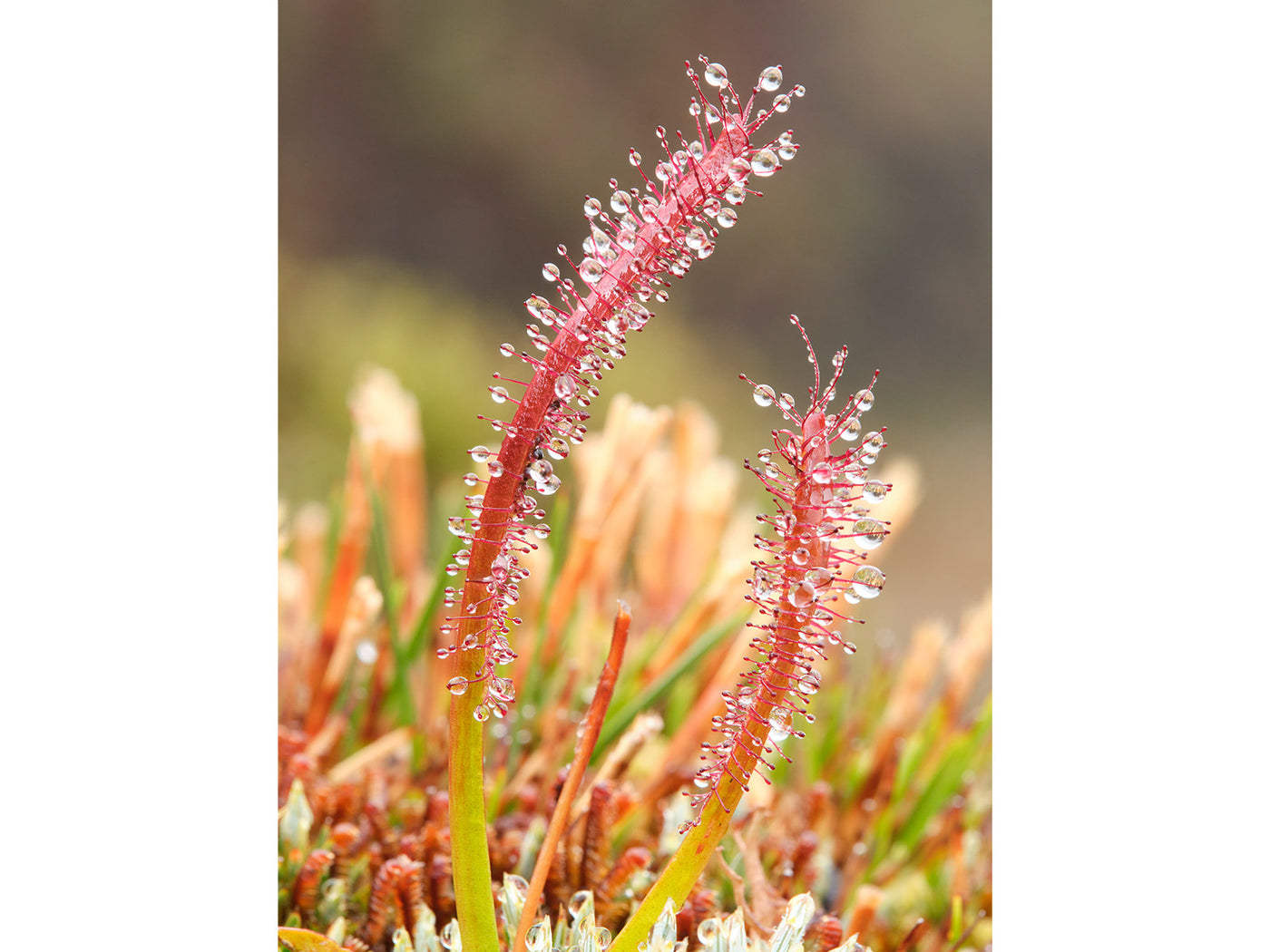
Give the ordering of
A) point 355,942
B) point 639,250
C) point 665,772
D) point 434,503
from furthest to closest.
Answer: point 434,503
point 665,772
point 355,942
point 639,250

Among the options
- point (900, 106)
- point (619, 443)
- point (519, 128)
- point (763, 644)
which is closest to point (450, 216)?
point (519, 128)

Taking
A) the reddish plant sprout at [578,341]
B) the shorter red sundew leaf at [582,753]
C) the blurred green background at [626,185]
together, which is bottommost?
the shorter red sundew leaf at [582,753]

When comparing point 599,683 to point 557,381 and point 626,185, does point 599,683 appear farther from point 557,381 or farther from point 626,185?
point 626,185

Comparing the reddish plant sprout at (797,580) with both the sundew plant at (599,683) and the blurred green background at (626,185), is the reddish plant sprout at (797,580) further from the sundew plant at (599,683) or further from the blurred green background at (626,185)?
the blurred green background at (626,185)

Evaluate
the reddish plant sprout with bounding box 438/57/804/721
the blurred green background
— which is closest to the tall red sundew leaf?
the reddish plant sprout with bounding box 438/57/804/721

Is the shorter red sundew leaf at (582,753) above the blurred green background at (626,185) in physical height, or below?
below

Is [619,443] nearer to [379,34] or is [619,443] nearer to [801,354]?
[801,354]

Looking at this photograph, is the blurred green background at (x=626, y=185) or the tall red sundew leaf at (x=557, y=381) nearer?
the tall red sundew leaf at (x=557, y=381)

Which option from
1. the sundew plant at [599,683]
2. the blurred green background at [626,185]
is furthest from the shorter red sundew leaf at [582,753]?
the blurred green background at [626,185]

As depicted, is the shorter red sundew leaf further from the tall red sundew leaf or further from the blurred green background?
the blurred green background
